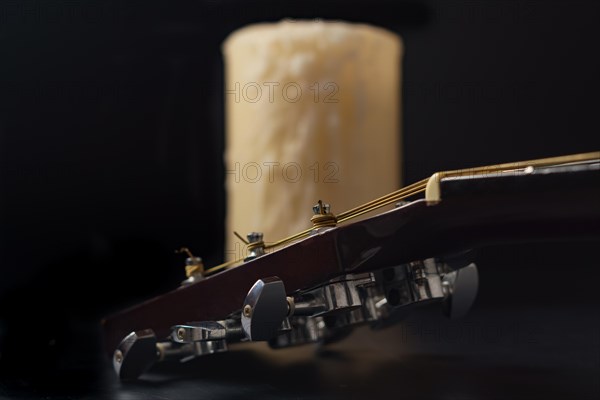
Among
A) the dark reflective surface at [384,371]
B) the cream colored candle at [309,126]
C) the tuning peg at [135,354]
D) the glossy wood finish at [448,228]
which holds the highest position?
the cream colored candle at [309,126]

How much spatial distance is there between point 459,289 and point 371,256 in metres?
0.40

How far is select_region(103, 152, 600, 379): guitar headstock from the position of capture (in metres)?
0.97

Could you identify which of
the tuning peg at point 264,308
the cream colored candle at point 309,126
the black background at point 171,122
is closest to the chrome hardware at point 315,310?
the tuning peg at point 264,308

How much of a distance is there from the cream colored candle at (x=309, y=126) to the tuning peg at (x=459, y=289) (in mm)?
801

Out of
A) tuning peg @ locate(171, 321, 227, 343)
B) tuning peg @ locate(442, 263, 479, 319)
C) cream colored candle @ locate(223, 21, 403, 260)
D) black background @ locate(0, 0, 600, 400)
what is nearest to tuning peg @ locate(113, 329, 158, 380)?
tuning peg @ locate(171, 321, 227, 343)

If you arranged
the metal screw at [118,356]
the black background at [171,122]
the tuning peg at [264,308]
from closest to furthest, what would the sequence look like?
the tuning peg at [264,308] → the metal screw at [118,356] → the black background at [171,122]

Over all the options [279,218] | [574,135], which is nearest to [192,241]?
[279,218]

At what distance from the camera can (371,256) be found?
105 centimetres

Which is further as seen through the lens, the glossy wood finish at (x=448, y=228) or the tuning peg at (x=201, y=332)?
the tuning peg at (x=201, y=332)

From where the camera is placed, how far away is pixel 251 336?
41.9 inches

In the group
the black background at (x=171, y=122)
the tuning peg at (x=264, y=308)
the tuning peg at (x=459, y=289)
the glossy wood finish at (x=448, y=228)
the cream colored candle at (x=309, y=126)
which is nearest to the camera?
the glossy wood finish at (x=448, y=228)

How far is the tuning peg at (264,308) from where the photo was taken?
105 centimetres

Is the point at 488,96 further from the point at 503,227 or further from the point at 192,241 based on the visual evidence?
the point at 503,227

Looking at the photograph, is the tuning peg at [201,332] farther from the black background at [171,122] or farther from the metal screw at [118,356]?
the black background at [171,122]
